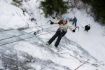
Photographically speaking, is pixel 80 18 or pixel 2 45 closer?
pixel 2 45

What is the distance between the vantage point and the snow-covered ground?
1209 cm

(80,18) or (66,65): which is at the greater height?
(80,18)

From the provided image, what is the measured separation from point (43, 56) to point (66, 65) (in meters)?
1.17

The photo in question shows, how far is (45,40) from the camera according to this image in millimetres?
13914

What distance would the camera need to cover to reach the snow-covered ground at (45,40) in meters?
12.1

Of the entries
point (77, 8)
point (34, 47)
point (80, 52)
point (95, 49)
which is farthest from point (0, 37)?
point (77, 8)

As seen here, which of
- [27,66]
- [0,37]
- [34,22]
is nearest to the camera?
[27,66]

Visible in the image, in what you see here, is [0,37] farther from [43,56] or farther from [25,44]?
[43,56]

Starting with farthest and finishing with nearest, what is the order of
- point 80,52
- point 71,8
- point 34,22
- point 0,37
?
point 71,8, point 34,22, point 80,52, point 0,37

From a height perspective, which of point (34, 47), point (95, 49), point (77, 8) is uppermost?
point (77, 8)

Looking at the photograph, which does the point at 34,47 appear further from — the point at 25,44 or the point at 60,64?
the point at 60,64

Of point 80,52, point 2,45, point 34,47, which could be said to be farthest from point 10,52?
point 80,52

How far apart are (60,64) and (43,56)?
0.88 meters

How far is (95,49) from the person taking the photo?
1653cm
